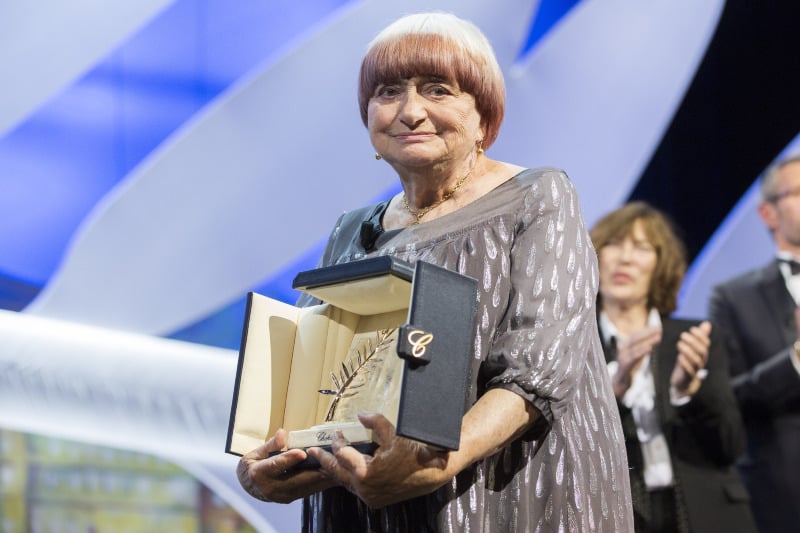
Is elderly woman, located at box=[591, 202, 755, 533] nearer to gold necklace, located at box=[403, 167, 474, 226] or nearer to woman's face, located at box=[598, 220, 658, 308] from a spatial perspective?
woman's face, located at box=[598, 220, 658, 308]

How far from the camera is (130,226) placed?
242cm

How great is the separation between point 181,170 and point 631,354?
4.40 feet

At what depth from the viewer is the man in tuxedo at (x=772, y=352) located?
131 inches

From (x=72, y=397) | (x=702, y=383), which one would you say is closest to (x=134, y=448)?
(x=72, y=397)

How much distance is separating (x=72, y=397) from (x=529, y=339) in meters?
1.40

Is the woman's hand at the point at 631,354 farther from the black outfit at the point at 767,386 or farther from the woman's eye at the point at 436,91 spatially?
the woman's eye at the point at 436,91

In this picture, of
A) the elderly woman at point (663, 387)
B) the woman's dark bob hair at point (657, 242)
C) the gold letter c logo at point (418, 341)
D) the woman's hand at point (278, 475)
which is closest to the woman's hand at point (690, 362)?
the elderly woman at point (663, 387)

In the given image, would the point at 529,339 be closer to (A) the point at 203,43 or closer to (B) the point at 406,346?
(B) the point at 406,346

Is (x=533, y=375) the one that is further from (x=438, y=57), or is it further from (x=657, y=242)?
(x=657, y=242)

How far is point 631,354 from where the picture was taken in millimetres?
2869

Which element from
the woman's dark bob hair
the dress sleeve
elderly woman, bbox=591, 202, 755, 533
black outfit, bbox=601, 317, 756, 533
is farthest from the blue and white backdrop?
the dress sleeve

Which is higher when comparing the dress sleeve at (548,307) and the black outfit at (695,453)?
the black outfit at (695,453)

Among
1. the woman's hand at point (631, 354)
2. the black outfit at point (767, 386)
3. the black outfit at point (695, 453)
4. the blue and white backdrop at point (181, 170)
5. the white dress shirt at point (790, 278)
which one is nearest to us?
the blue and white backdrop at point (181, 170)

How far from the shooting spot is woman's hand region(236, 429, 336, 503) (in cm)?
119
